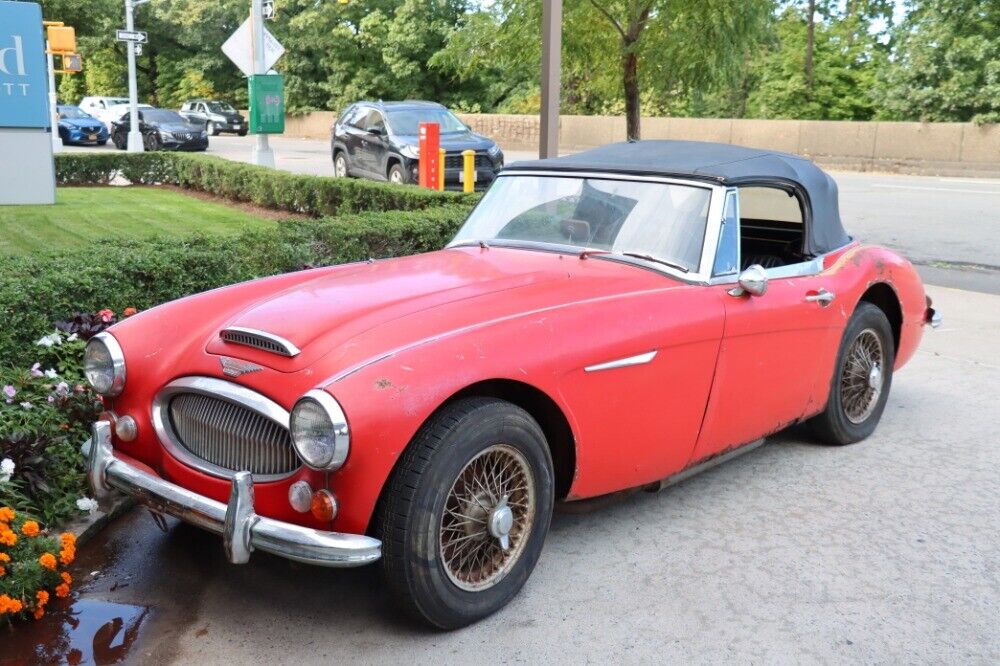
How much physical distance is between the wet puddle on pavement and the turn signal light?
0.84 meters

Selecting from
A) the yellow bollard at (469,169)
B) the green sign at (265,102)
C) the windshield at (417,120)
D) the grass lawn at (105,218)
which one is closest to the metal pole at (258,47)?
the green sign at (265,102)

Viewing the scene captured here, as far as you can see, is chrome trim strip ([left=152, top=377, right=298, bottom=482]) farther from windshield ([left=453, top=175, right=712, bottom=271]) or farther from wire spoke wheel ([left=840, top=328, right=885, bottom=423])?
wire spoke wheel ([left=840, top=328, right=885, bottom=423])

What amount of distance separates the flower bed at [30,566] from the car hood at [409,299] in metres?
0.90

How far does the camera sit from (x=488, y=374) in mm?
3256

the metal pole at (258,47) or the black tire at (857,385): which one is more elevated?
the metal pole at (258,47)

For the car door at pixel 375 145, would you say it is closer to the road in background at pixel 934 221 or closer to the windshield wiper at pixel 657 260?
the road in background at pixel 934 221

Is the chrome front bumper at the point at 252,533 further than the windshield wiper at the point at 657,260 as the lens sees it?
No

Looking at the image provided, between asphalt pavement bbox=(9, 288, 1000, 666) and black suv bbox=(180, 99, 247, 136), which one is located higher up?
black suv bbox=(180, 99, 247, 136)

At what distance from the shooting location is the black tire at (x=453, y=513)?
10.1ft

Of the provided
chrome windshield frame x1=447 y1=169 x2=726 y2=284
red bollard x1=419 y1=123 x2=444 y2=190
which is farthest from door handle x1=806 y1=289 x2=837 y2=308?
red bollard x1=419 y1=123 x2=444 y2=190

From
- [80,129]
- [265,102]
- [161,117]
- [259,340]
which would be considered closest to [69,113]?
[80,129]

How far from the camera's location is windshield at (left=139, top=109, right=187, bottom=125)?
32.3 meters

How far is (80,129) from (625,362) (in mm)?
34259

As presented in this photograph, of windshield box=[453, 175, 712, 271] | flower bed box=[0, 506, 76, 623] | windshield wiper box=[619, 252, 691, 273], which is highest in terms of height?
windshield box=[453, 175, 712, 271]
